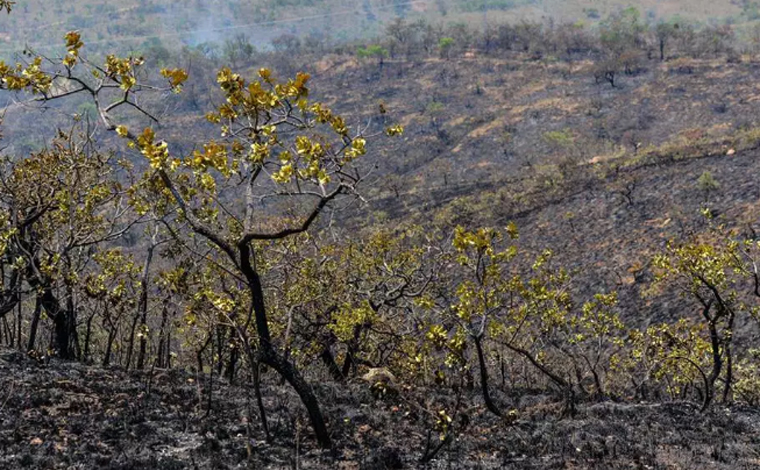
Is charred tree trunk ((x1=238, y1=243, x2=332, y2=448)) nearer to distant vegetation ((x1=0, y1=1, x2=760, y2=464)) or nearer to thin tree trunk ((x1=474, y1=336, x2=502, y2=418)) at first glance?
distant vegetation ((x1=0, y1=1, x2=760, y2=464))

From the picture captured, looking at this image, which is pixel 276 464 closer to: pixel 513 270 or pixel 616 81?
pixel 513 270

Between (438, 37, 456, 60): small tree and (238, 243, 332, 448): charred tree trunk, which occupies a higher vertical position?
(438, 37, 456, 60): small tree

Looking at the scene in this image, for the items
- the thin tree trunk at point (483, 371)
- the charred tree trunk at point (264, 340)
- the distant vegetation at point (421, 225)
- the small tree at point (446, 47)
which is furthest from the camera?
the small tree at point (446, 47)

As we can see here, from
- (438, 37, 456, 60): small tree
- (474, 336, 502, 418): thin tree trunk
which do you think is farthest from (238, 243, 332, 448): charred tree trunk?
(438, 37, 456, 60): small tree

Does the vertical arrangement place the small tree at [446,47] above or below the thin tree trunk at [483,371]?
above

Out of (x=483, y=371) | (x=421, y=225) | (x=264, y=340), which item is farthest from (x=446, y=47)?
(x=264, y=340)

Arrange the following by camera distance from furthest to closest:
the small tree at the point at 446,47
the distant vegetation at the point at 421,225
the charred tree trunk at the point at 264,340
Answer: the small tree at the point at 446,47, the distant vegetation at the point at 421,225, the charred tree trunk at the point at 264,340

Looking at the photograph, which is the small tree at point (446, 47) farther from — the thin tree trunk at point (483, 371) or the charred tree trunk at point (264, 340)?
the charred tree trunk at point (264, 340)

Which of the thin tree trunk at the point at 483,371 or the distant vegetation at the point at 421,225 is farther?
the thin tree trunk at the point at 483,371

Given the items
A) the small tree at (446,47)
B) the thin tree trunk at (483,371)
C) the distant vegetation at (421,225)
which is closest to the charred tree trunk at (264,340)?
the distant vegetation at (421,225)

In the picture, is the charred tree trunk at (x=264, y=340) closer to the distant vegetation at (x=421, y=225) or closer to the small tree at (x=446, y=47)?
the distant vegetation at (x=421, y=225)

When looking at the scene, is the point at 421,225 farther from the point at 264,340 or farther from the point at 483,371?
the point at 264,340

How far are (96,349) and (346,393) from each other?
2062cm

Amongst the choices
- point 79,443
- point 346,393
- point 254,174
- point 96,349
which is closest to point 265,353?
point 254,174
